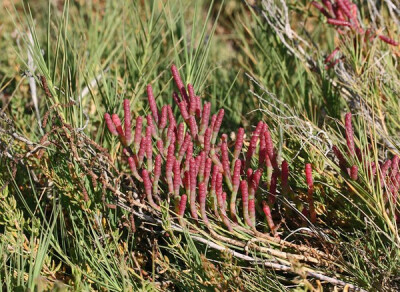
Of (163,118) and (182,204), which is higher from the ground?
(163,118)

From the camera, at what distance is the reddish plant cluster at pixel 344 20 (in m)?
1.39

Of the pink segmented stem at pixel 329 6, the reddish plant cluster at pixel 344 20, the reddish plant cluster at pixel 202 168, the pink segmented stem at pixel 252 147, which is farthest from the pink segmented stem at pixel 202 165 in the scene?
the pink segmented stem at pixel 329 6

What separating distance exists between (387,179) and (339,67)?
47cm

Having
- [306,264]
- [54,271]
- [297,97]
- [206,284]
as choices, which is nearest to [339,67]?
[297,97]

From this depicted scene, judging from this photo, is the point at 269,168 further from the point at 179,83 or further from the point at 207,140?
the point at 179,83

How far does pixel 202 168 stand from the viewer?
3.22 feet

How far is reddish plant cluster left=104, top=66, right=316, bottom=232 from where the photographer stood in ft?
3.22

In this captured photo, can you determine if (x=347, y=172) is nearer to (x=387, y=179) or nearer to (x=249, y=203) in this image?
(x=387, y=179)

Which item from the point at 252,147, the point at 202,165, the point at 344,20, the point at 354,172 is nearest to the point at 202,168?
the point at 202,165

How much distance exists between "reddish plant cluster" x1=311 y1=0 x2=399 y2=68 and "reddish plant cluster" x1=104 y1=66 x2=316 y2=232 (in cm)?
46

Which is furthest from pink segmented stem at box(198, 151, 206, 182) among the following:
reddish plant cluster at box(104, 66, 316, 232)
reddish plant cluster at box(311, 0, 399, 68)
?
reddish plant cluster at box(311, 0, 399, 68)

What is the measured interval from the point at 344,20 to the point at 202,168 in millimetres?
652

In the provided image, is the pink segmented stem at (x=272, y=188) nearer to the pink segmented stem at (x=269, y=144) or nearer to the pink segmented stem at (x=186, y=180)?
the pink segmented stem at (x=269, y=144)

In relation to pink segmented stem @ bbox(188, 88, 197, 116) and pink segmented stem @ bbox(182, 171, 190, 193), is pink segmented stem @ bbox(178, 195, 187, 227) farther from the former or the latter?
pink segmented stem @ bbox(188, 88, 197, 116)
